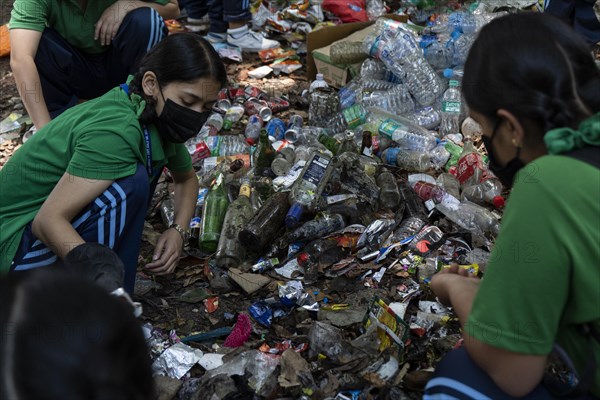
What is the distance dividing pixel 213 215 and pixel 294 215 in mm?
528

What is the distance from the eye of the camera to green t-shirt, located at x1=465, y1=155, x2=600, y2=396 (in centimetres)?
149

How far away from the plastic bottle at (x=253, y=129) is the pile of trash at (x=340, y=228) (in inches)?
0.7

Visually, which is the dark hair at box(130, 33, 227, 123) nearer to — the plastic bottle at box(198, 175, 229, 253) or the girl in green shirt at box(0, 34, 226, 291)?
the girl in green shirt at box(0, 34, 226, 291)

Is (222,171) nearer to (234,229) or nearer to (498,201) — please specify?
(234,229)

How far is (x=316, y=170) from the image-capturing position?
12.1ft

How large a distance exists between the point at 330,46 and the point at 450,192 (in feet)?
6.89

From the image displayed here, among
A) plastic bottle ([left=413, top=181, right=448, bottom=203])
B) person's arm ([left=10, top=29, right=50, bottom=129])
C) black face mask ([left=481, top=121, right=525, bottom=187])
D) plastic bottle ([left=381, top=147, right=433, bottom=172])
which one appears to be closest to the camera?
black face mask ([left=481, top=121, right=525, bottom=187])

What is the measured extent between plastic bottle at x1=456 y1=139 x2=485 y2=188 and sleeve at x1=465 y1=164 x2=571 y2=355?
240 cm

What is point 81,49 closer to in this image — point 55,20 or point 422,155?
point 55,20

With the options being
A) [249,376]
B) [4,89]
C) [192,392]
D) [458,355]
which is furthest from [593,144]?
[4,89]

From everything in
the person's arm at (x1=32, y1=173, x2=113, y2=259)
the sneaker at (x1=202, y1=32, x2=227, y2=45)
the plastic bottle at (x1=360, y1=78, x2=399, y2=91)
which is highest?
the person's arm at (x1=32, y1=173, x2=113, y2=259)

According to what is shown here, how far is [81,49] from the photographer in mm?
3982

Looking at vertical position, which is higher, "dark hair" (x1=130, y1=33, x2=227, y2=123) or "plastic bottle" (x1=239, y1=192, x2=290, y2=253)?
"dark hair" (x1=130, y1=33, x2=227, y2=123)

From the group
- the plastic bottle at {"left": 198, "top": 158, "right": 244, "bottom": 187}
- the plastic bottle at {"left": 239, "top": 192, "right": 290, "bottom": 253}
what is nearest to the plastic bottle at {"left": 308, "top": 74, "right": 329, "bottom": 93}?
the plastic bottle at {"left": 198, "top": 158, "right": 244, "bottom": 187}
